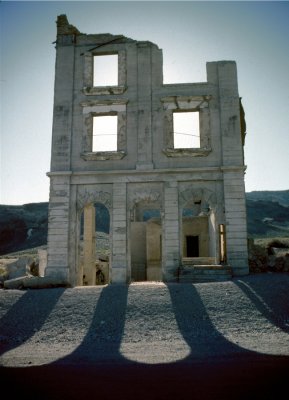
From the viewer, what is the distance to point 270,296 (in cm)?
1067

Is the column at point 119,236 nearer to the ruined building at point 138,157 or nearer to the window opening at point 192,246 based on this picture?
the ruined building at point 138,157

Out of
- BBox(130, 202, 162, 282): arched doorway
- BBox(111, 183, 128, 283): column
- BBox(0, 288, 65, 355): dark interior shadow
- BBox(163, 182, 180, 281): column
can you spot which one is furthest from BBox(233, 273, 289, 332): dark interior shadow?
BBox(130, 202, 162, 282): arched doorway

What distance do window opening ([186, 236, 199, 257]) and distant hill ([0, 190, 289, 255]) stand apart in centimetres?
2091

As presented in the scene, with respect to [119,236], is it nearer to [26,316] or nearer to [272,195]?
[26,316]

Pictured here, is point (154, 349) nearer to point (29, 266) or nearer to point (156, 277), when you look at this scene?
point (29, 266)

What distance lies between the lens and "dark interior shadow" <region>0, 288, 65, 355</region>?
8.64 meters

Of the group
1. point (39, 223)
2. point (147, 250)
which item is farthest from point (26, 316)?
point (39, 223)

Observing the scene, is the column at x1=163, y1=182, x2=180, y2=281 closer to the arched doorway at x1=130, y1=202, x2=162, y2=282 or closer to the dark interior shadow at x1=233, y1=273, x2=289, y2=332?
the dark interior shadow at x1=233, y1=273, x2=289, y2=332

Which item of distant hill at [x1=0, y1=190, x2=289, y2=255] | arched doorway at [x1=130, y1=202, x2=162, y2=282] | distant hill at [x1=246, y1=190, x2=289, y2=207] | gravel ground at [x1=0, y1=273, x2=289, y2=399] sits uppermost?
distant hill at [x1=246, y1=190, x2=289, y2=207]

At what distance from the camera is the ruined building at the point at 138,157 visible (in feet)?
47.9

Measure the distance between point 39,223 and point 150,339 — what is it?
4123cm

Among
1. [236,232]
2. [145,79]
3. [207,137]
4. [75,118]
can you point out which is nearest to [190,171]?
[207,137]

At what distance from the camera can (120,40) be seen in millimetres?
16562

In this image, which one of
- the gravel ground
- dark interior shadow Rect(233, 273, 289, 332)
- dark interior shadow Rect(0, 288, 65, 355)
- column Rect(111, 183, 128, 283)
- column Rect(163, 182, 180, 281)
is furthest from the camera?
column Rect(111, 183, 128, 283)
